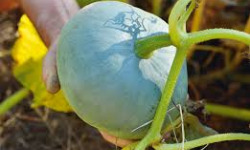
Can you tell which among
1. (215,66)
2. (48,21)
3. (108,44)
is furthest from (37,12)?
(215,66)

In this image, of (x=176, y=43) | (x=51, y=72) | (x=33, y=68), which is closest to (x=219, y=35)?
(x=176, y=43)

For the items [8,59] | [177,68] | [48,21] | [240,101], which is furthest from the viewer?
[8,59]

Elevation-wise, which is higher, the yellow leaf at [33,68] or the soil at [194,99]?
the yellow leaf at [33,68]

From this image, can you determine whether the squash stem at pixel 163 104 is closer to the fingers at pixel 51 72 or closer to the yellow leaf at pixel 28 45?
the fingers at pixel 51 72

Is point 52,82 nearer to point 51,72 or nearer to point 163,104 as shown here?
point 51,72

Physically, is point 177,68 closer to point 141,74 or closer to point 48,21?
point 141,74

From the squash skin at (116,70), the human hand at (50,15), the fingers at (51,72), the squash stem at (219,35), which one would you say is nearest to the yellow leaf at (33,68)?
the human hand at (50,15)
